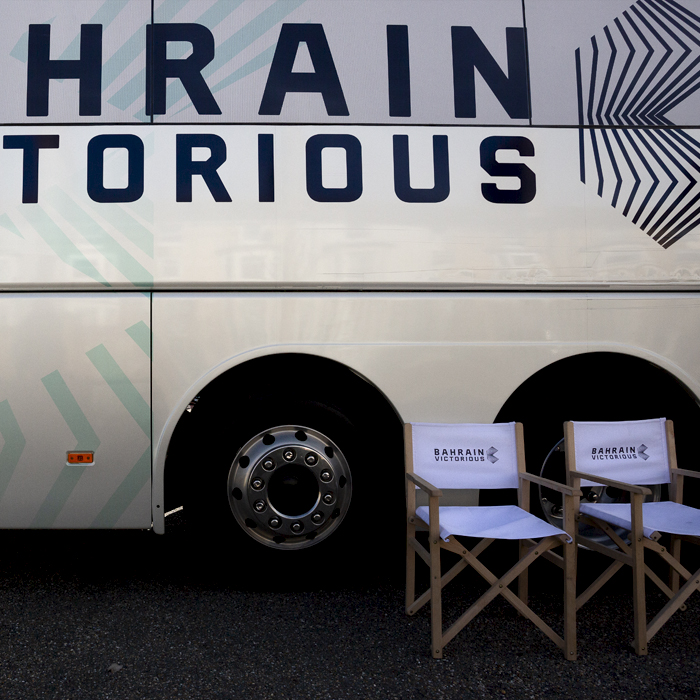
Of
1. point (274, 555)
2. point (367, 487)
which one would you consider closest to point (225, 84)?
point (367, 487)

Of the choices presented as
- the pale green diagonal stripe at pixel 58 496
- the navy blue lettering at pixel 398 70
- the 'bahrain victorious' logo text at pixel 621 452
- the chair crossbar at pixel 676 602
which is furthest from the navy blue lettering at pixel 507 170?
the pale green diagonal stripe at pixel 58 496

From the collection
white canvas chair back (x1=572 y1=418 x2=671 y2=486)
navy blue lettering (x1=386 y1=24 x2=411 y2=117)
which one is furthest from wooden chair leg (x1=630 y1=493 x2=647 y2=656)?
navy blue lettering (x1=386 y1=24 x2=411 y2=117)

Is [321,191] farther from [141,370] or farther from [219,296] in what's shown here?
[141,370]

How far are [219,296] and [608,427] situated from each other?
6.66 feet

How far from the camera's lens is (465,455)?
3057 millimetres

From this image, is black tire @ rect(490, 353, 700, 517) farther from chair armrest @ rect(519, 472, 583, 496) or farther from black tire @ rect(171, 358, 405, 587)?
black tire @ rect(171, 358, 405, 587)

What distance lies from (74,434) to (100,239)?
0.97m

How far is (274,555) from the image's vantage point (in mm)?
3203

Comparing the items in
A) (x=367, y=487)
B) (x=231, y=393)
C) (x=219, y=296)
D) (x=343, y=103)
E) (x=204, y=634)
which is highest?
(x=343, y=103)

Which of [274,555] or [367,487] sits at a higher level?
[367,487]

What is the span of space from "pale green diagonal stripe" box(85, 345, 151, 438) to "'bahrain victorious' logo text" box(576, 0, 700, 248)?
247cm

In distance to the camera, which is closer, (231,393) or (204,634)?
(204,634)

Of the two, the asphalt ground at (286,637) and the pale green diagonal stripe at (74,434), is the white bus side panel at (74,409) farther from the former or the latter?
the asphalt ground at (286,637)

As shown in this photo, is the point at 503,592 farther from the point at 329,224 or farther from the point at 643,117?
the point at 643,117
